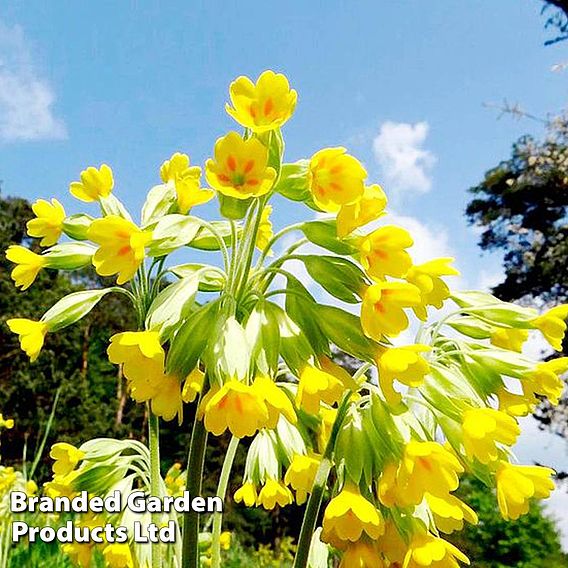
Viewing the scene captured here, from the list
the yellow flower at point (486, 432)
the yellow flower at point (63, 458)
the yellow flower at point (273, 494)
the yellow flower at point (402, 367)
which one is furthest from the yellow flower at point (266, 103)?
the yellow flower at point (63, 458)

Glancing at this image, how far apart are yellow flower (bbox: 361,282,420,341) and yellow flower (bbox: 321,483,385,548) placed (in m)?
0.20

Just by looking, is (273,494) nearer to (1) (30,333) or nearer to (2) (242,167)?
(1) (30,333)

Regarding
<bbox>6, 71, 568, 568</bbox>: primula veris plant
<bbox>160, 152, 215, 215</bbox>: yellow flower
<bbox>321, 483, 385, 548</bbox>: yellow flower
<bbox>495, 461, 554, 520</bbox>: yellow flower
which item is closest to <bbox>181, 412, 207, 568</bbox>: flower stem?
<bbox>6, 71, 568, 568</bbox>: primula veris plant

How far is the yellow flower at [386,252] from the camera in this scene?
877mm

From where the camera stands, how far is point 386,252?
88cm

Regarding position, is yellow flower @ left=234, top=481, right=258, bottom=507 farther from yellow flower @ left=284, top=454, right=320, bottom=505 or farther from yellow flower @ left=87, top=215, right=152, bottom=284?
yellow flower @ left=87, top=215, right=152, bottom=284

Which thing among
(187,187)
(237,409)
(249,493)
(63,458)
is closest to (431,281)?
(237,409)

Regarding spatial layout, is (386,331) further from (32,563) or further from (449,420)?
(32,563)

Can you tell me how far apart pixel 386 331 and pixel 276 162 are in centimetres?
25

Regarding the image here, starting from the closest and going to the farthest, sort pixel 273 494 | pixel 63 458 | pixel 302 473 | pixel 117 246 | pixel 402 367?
pixel 402 367
pixel 117 246
pixel 302 473
pixel 273 494
pixel 63 458

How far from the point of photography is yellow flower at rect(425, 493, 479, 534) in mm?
898

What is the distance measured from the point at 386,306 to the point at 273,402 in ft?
0.56

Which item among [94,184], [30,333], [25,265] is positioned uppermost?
[94,184]

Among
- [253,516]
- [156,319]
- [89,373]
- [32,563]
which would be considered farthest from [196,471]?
[89,373]
